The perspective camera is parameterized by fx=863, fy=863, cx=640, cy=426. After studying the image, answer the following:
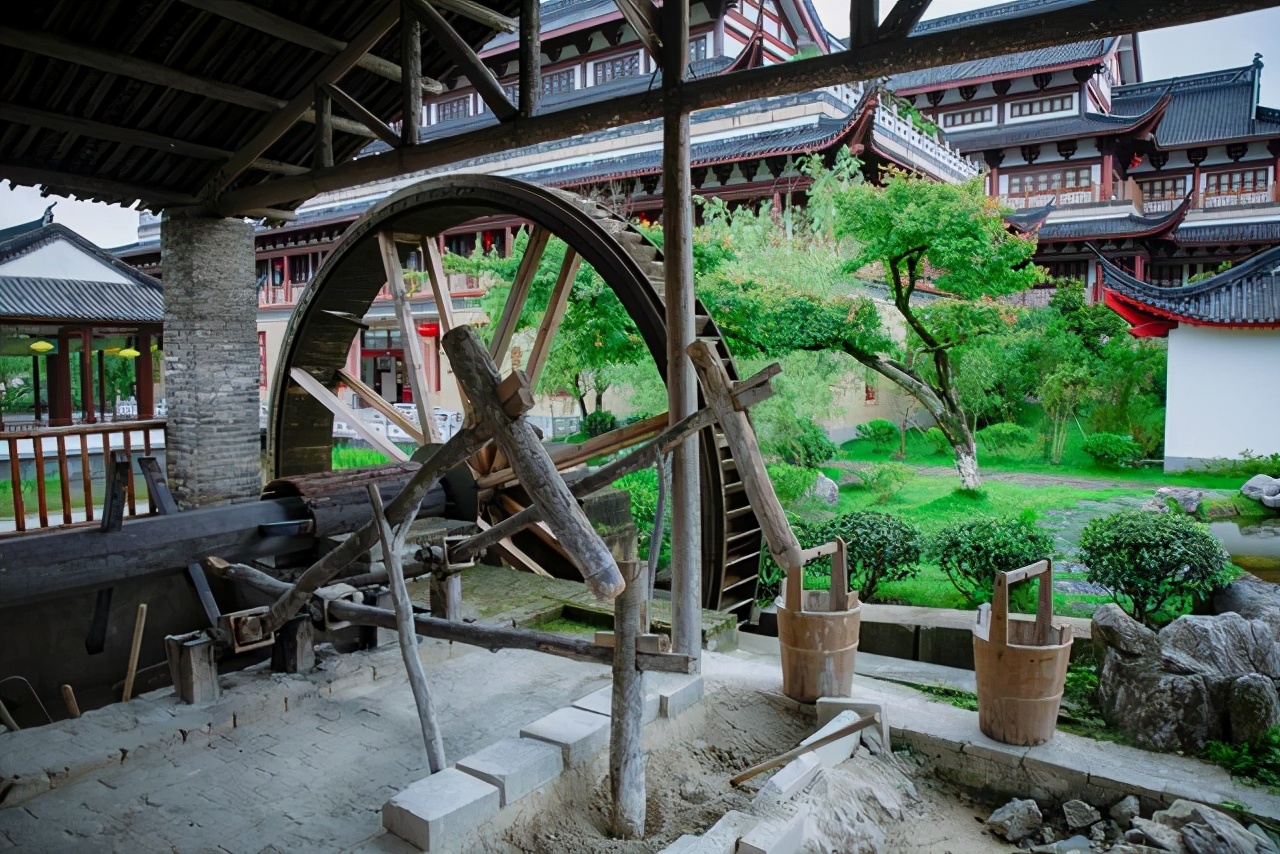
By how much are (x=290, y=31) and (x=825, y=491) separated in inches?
219

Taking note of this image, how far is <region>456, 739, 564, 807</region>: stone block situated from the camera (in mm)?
2900

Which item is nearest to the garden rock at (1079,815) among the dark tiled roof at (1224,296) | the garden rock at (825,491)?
the garden rock at (825,491)

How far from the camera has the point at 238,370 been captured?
6.84 metres

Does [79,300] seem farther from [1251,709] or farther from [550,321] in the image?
[1251,709]

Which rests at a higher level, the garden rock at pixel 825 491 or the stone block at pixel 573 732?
the garden rock at pixel 825 491

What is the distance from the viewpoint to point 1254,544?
5.86 meters

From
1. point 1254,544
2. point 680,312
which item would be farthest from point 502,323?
point 1254,544

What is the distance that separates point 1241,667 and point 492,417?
11.0ft

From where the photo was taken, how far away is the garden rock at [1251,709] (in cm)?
330

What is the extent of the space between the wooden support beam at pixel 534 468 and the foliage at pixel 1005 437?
6772 millimetres

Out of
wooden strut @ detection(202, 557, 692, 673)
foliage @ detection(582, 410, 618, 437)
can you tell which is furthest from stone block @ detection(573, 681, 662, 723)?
foliage @ detection(582, 410, 618, 437)

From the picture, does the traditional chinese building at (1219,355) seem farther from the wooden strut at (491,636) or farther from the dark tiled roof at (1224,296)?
the wooden strut at (491,636)

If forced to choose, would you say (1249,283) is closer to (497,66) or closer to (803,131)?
(803,131)

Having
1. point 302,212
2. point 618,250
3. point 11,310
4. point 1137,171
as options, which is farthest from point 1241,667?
point 302,212
